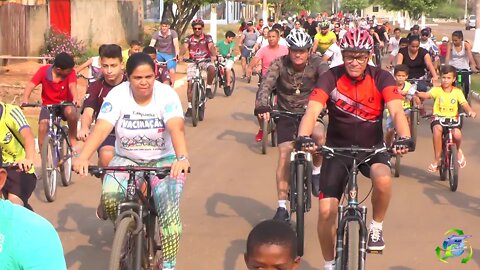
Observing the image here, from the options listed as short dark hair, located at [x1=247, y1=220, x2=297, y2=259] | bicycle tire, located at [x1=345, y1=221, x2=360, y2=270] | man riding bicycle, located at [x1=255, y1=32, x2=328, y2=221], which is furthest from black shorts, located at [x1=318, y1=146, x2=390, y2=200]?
short dark hair, located at [x1=247, y1=220, x2=297, y2=259]

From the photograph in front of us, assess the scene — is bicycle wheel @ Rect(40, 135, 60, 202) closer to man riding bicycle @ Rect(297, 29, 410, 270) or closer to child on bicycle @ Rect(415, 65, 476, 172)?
man riding bicycle @ Rect(297, 29, 410, 270)

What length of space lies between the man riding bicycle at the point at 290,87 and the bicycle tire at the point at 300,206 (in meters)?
0.40

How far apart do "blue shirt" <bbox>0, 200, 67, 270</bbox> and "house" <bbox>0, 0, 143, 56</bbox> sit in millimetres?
23698

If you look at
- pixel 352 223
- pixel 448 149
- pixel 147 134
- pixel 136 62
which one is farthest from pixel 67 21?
pixel 352 223

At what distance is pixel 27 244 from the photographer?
9.78 feet

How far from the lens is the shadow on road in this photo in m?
7.57

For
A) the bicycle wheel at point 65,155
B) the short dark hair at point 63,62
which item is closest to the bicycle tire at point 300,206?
the short dark hair at point 63,62

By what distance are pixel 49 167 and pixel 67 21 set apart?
22.5 metres

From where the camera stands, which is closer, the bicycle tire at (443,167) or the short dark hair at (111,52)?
the short dark hair at (111,52)

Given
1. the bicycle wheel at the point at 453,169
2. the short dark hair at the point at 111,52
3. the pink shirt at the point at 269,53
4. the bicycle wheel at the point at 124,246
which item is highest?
the short dark hair at the point at 111,52

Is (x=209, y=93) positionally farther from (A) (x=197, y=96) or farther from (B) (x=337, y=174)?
(B) (x=337, y=174)

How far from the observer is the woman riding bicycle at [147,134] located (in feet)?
20.7

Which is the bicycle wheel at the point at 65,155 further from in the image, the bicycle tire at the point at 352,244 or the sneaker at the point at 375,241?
the bicycle tire at the point at 352,244

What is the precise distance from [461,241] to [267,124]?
5.78 metres
